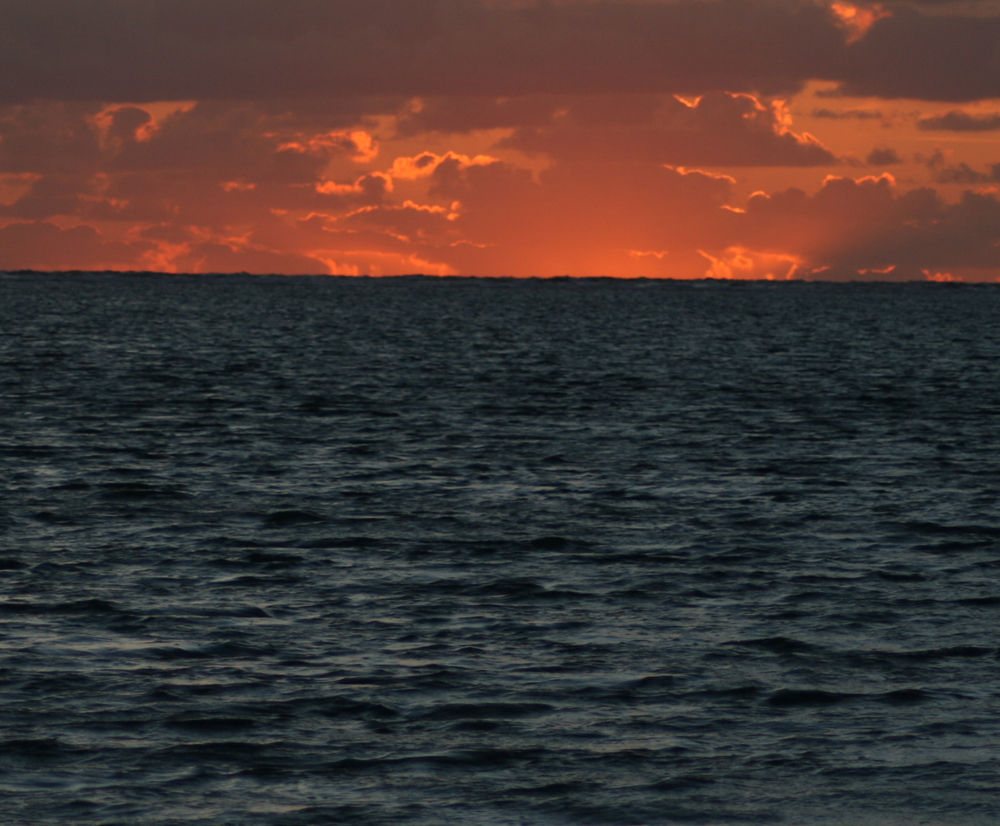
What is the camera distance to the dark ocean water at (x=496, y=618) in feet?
44.8

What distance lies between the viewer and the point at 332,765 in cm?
1409

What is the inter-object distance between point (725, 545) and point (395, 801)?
13.4 metres

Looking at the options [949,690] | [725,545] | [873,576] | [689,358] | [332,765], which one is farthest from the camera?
[689,358]

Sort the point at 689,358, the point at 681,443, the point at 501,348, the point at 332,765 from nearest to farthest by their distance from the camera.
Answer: the point at 332,765
the point at 681,443
the point at 689,358
the point at 501,348

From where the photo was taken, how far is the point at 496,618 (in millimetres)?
19938

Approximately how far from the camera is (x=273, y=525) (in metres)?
27.1

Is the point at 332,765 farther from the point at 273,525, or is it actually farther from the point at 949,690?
the point at 273,525

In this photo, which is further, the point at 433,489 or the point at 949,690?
the point at 433,489

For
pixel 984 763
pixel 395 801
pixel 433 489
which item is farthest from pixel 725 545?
pixel 395 801

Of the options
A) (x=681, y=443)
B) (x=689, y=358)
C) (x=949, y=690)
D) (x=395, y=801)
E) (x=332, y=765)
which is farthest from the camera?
(x=689, y=358)

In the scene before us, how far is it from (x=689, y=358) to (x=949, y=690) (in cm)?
6439

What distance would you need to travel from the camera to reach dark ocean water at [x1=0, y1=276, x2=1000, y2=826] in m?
13.7

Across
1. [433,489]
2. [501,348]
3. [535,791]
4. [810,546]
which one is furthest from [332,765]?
[501,348]

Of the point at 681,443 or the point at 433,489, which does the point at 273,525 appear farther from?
the point at 681,443
